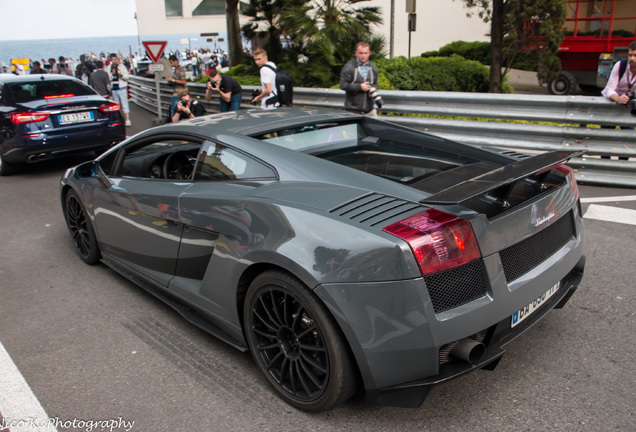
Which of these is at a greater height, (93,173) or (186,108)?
(186,108)

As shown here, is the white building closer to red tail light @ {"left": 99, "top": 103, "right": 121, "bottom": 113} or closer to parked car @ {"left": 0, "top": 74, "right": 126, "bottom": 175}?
red tail light @ {"left": 99, "top": 103, "right": 121, "bottom": 113}

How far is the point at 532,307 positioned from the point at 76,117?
790 centimetres

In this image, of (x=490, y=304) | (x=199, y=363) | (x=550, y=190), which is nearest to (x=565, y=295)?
(x=550, y=190)

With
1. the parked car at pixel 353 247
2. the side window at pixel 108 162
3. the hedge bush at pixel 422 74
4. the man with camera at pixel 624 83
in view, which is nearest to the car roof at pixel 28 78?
the hedge bush at pixel 422 74

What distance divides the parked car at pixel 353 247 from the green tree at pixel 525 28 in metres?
9.57

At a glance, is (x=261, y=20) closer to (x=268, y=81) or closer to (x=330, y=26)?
(x=330, y=26)

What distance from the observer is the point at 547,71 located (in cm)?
1427

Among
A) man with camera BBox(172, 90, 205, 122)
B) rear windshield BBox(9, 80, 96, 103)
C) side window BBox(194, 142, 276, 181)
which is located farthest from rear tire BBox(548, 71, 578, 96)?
side window BBox(194, 142, 276, 181)

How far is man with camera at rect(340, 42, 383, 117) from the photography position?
25.9 ft

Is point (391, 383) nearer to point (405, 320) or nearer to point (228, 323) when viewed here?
point (405, 320)

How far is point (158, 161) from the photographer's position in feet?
13.3

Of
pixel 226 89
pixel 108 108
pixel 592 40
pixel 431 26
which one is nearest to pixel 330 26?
pixel 226 89

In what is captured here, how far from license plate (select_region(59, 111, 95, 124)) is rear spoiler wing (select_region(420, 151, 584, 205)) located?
296 inches

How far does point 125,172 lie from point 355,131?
5.87ft
